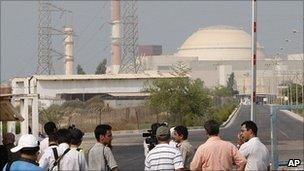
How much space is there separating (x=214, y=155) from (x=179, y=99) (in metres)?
55.0

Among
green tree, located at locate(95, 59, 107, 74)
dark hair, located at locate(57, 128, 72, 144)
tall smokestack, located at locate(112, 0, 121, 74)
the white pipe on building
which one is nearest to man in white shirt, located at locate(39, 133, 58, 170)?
dark hair, located at locate(57, 128, 72, 144)

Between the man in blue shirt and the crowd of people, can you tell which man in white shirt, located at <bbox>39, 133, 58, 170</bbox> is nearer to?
the crowd of people

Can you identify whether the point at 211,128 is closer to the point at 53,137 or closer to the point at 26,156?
the point at 53,137

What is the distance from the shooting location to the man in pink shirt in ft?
35.0

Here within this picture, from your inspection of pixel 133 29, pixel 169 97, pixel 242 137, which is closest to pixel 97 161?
pixel 242 137

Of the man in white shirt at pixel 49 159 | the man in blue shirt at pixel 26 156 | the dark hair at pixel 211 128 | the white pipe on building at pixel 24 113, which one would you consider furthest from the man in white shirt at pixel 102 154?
the white pipe on building at pixel 24 113

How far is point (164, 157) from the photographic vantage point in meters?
10.3

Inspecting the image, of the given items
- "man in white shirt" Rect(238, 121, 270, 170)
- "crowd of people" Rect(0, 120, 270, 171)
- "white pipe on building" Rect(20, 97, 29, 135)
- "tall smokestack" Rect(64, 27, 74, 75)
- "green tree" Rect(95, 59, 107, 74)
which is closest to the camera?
"crowd of people" Rect(0, 120, 270, 171)

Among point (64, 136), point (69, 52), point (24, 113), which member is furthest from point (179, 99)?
point (69, 52)

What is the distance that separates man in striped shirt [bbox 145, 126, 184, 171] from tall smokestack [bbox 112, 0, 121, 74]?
14614 centimetres

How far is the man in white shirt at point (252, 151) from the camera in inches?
460

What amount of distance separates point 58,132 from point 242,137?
266 centimetres

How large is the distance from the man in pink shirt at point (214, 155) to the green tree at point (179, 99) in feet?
178

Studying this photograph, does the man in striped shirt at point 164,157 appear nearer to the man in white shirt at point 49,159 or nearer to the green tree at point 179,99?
the man in white shirt at point 49,159
